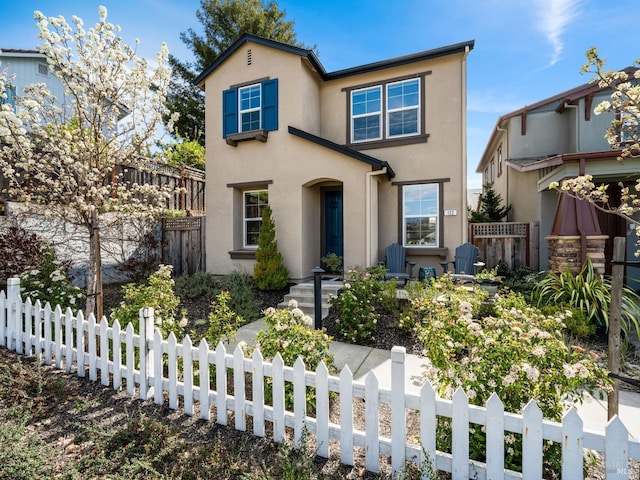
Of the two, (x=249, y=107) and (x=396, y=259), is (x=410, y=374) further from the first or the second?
(x=249, y=107)

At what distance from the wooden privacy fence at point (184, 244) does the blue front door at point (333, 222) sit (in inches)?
149

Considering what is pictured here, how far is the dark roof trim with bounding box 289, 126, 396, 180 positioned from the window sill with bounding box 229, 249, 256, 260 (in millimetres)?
3353

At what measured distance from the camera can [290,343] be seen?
311 centimetres

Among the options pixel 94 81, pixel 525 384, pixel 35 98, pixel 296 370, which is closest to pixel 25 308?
pixel 35 98

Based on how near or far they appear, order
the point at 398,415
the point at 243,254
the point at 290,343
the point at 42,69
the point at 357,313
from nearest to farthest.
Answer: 1. the point at 398,415
2. the point at 290,343
3. the point at 357,313
4. the point at 243,254
5. the point at 42,69

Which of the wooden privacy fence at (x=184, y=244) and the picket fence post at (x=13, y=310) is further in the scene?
the wooden privacy fence at (x=184, y=244)

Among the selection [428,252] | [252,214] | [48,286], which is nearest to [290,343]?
[48,286]

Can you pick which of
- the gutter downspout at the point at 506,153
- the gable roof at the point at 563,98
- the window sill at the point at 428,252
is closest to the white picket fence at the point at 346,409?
the window sill at the point at 428,252

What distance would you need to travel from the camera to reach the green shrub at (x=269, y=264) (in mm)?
7797

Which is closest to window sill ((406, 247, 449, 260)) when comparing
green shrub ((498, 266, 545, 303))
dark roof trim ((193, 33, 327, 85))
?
green shrub ((498, 266, 545, 303))

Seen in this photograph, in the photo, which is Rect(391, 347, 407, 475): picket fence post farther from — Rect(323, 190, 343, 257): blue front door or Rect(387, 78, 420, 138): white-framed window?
Rect(387, 78, 420, 138): white-framed window

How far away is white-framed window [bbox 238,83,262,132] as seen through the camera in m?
8.98

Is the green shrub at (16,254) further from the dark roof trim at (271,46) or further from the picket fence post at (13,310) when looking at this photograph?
the dark roof trim at (271,46)

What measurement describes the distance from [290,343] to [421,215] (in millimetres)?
6321
